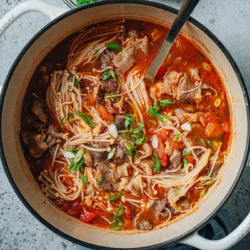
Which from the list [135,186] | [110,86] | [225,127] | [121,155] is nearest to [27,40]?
[110,86]

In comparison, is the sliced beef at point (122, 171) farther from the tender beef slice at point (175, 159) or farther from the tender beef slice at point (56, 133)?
the tender beef slice at point (56, 133)

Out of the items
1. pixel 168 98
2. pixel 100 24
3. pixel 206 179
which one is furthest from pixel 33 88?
pixel 206 179

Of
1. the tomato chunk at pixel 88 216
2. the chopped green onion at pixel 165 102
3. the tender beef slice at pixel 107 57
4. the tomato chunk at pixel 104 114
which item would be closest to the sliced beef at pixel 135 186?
the tomato chunk at pixel 88 216

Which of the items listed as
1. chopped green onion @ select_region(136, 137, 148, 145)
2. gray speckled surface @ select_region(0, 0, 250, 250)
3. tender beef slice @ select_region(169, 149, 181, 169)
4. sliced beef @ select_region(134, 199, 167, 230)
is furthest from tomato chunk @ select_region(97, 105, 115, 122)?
gray speckled surface @ select_region(0, 0, 250, 250)

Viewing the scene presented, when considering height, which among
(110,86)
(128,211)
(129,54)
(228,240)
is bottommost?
(128,211)

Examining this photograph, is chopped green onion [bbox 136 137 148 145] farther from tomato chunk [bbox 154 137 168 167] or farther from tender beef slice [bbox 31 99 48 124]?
tender beef slice [bbox 31 99 48 124]

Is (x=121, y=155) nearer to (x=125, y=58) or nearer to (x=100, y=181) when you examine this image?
(x=100, y=181)
